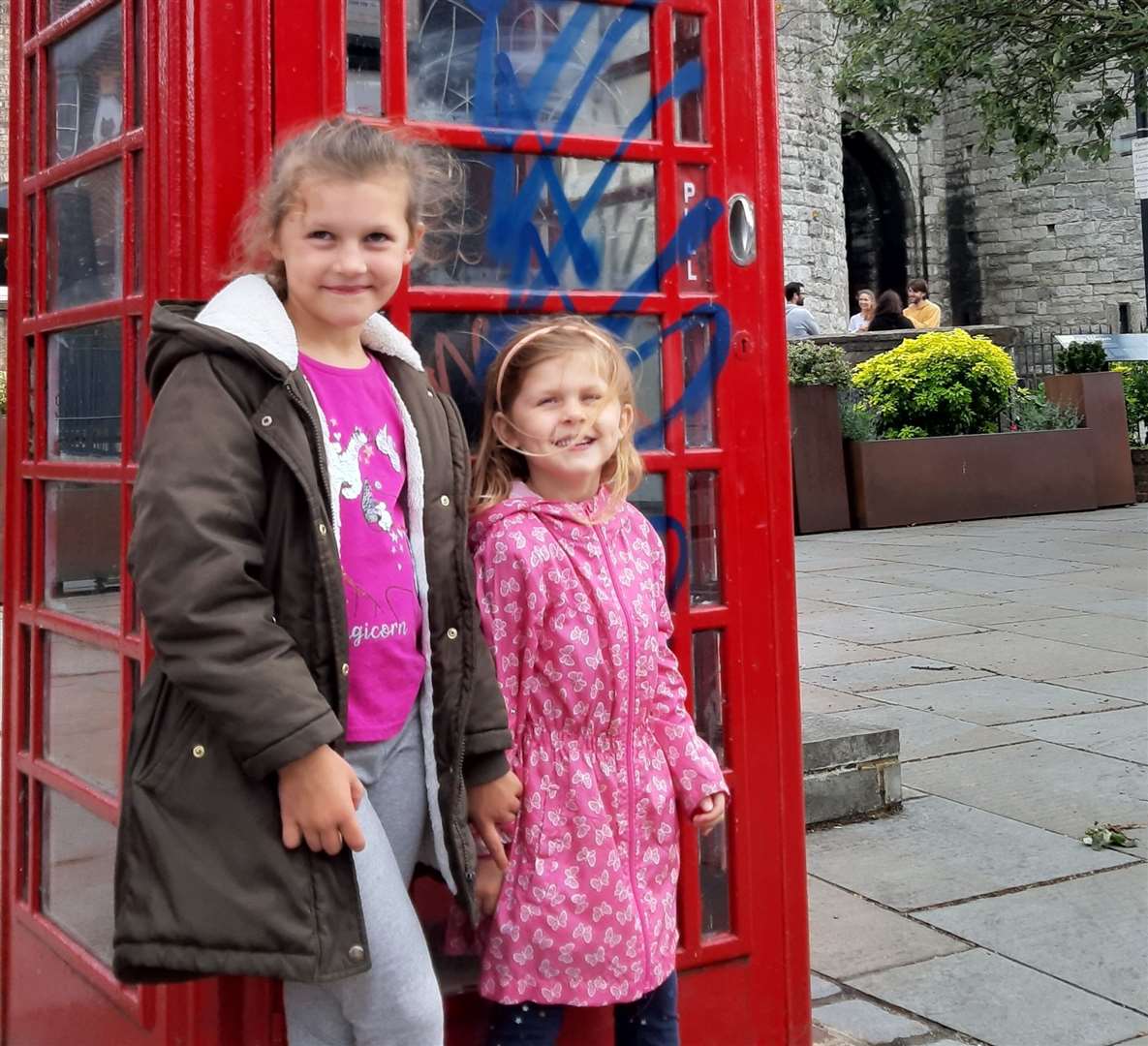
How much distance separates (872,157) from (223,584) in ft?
88.8

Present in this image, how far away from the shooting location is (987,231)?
27.2 metres

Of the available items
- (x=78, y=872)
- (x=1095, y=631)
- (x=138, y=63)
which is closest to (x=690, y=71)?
(x=138, y=63)

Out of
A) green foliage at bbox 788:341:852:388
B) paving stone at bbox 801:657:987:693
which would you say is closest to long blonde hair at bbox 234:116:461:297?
paving stone at bbox 801:657:987:693

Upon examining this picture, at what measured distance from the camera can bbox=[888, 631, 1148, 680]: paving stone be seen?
20.1 ft

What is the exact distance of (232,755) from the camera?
6.05 feet

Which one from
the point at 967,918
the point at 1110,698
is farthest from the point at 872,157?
the point at 967,918

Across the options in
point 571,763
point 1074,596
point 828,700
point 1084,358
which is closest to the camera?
point 571,763

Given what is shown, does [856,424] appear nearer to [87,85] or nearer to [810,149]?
[87,85]

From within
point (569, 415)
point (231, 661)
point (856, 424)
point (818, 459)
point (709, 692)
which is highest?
point (856, 424)

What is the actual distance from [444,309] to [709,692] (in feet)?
2.78

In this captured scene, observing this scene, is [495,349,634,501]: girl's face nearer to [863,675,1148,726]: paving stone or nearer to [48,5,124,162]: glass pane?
[48,5,124,162]: glass pane

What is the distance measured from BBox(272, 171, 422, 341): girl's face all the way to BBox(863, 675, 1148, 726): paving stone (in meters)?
3.79

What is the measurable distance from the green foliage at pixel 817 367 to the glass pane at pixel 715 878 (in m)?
8.48

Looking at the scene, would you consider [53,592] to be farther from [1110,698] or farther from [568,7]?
[1110,698]
